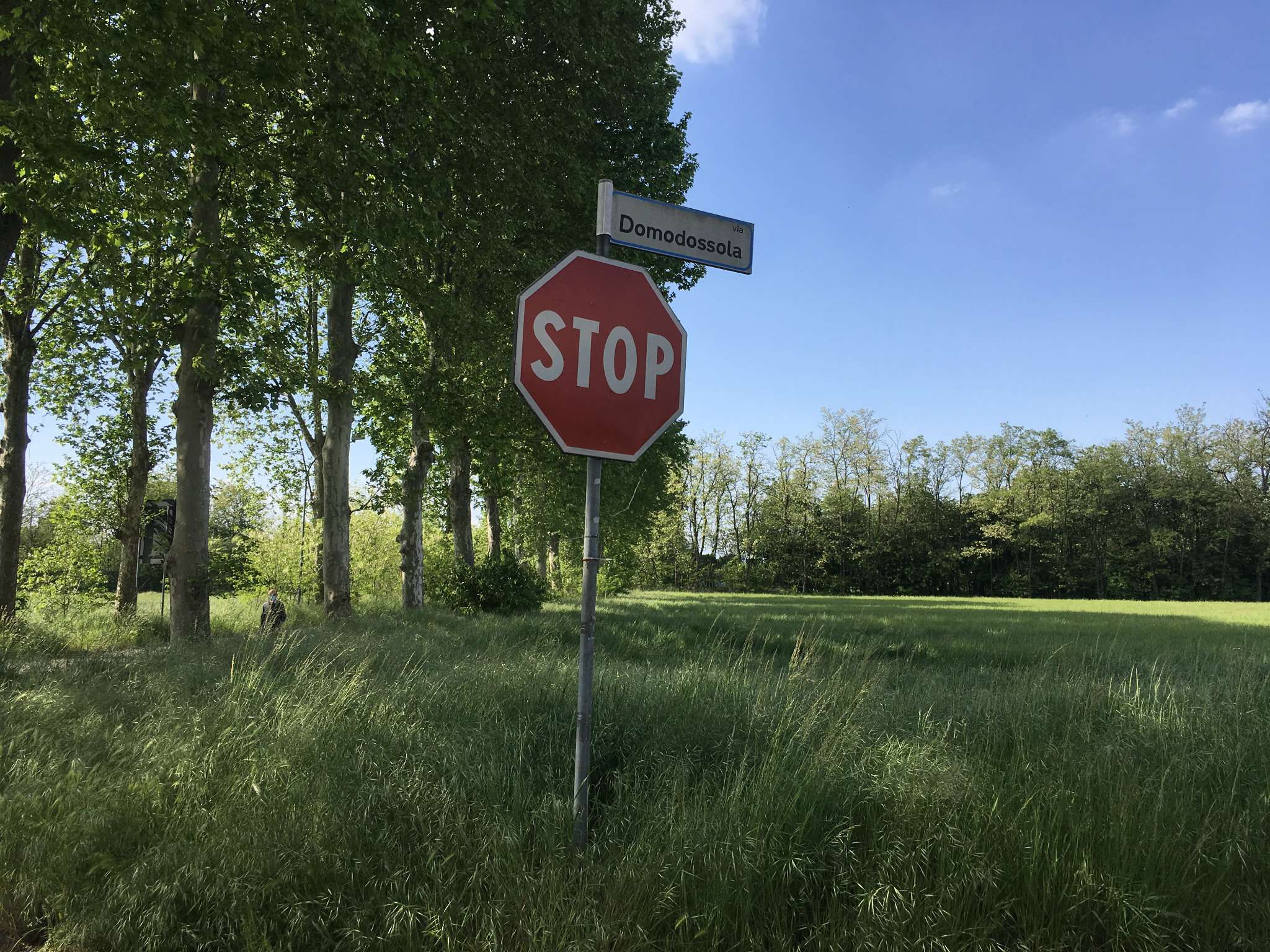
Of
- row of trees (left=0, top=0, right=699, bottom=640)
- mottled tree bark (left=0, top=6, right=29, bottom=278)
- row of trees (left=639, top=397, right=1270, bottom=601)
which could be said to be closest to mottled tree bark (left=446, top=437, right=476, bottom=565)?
row of trees (left=0, top=0, right=699, bottom=640)

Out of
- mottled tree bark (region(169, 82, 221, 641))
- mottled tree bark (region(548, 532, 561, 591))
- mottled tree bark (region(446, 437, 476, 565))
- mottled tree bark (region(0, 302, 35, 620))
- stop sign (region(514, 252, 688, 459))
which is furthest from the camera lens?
mottled tree bark (region(548, 532, 561, 591))

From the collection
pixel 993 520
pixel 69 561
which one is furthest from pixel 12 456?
pixel 993 520

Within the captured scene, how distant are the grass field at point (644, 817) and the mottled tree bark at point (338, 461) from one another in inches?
424

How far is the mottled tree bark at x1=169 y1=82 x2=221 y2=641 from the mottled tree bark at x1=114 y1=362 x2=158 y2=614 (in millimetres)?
7757

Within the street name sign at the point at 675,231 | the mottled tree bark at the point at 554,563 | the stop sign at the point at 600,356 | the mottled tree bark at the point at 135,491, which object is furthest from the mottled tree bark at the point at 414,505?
the mottled tree bark at the point at 554,563

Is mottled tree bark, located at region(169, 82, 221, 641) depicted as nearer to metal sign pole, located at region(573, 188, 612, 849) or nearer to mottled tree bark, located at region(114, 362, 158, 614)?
mottled tree bark, located at region(114, 362, 158, 614)

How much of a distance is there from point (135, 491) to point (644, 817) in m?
20.3

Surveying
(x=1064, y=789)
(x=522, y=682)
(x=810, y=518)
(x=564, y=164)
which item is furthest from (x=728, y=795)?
(x=810, y=518)

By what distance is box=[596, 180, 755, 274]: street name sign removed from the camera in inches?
146

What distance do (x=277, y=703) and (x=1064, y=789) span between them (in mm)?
4650

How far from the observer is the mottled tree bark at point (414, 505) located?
63.8ft

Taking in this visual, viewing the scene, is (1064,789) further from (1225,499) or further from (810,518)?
(1225,499)

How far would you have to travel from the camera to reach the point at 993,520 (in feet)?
216

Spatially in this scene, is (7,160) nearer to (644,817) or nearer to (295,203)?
(295,203)
